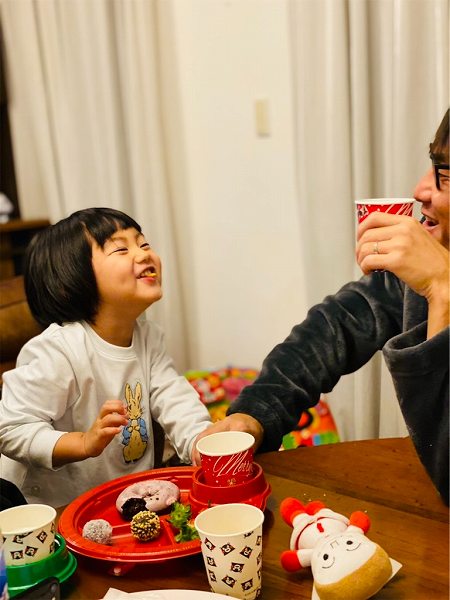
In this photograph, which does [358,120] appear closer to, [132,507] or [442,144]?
[442,144]

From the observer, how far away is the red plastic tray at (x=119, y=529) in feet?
3.13

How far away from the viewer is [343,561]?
800 millimetres

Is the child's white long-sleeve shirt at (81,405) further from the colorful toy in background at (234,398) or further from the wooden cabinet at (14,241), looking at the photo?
the wooden cabinet at (14,241)

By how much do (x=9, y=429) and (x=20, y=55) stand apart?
2.25 meters

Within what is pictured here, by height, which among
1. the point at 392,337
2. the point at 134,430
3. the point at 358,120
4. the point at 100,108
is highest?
the point at 100,108

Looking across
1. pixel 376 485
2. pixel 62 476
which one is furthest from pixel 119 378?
pixel 376 485

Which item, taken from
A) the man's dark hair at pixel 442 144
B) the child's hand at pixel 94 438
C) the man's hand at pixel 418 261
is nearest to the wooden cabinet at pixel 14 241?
the child's hand at pixel 94 438

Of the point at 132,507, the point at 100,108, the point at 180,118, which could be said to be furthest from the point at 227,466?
the point at 100,108

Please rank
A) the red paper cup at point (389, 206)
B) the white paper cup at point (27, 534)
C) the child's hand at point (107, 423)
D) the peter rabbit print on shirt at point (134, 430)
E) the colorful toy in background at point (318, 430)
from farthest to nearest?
the colorful toy in background at point (318, 430) → the peter rabbit print on shirt at point (134, 430) → the child's hand at point (107, 423) → the red paper cup at point (389, 206) → the white paper cup at point (27, 534)

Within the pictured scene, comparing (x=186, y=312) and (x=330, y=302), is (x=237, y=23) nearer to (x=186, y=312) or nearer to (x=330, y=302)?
(x=186, y=312)

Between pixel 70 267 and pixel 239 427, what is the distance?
0.57 m

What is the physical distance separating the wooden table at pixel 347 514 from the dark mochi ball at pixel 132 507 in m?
0.13

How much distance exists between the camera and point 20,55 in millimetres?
3203

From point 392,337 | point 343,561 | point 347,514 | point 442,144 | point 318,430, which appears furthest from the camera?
point 318,430
